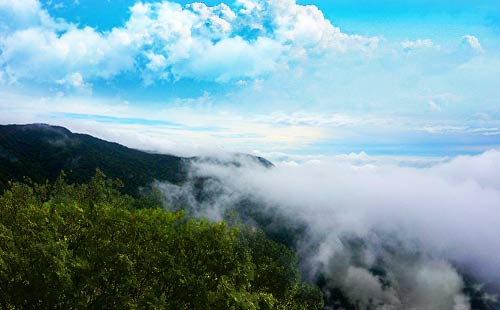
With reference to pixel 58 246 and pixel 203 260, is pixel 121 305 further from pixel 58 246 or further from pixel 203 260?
pixel 203 260

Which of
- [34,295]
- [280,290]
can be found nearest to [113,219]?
[34,295]

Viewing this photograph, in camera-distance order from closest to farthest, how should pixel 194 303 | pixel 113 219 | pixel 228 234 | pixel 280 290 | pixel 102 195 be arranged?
1. pixel 194 303
2. pixel 113 219
3. pixel 228 234
4. pixel 280 290
5. pixel 102 195

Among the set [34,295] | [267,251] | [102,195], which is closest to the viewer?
[34,295]

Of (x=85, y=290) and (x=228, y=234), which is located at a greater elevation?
(x=228, y=234)

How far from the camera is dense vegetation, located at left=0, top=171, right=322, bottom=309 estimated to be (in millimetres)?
25516

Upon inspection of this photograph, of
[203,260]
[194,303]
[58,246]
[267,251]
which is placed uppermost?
[58,246]

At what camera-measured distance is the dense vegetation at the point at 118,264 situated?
83.7 ft

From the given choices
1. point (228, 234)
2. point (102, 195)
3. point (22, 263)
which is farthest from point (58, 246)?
point (102, 195)

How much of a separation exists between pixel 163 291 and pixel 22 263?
9525 millimetres

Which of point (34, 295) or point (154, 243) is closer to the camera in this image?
point (34, 295)

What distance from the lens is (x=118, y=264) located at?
89.9 ft

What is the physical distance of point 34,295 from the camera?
25.6 m

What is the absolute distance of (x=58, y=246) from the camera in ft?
84.0

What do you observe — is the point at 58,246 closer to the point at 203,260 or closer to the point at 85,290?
the point at 85,290
